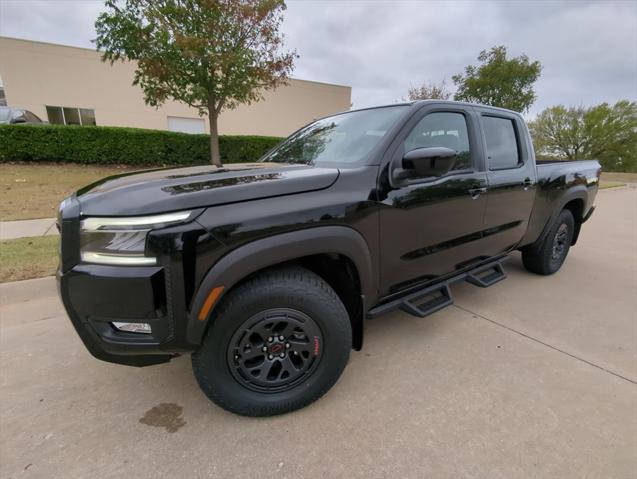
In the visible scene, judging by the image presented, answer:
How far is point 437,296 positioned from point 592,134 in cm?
4629

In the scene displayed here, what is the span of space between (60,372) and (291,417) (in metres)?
1.64

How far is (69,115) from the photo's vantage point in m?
16.9

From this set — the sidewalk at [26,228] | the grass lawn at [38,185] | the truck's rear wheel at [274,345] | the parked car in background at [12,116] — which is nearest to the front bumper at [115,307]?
the truck's rear wheel at [274,345]

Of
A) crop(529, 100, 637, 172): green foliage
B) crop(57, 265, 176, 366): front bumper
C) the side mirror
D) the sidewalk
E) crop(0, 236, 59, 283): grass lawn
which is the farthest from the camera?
crop(529, 100, 637, 172): green foliage

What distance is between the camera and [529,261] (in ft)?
13.7

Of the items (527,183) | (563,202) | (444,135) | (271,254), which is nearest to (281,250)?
(271,254)

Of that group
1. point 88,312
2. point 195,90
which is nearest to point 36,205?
point 195,90

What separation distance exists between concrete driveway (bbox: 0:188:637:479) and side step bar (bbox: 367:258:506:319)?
1.17 ft

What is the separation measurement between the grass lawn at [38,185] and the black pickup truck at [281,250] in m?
5.84

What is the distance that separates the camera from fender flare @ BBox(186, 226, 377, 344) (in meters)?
1.59

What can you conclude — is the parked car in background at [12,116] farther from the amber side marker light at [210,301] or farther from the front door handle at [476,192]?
the front door handle at [476,192]

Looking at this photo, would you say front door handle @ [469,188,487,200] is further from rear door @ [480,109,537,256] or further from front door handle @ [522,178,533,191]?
front door handle @ [522,178,533,191]

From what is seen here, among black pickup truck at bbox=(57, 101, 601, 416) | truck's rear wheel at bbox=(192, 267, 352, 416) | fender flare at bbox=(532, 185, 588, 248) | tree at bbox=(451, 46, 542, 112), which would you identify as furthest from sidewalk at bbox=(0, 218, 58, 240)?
tree at bbox=(451, 46, 542, 112)

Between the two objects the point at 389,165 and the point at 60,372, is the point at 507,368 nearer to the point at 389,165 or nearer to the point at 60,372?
the point at 389,165
